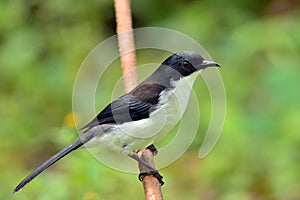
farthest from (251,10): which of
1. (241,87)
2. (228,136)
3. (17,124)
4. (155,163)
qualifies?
(155,163)

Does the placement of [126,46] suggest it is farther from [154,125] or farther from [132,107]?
[154,125]

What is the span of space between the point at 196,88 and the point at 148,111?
1898 mm

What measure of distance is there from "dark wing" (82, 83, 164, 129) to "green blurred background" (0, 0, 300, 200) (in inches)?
9.0

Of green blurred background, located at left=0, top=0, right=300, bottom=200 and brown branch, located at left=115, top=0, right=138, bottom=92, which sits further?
green blurred background, located at left=0, top=0, right=300, bottom=200

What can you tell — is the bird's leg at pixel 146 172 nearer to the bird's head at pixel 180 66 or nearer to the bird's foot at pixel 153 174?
the bird's foot at pixel 153 174

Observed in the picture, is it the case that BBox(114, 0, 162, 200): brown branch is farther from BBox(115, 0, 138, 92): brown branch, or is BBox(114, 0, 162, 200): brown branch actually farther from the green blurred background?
the green blurred background

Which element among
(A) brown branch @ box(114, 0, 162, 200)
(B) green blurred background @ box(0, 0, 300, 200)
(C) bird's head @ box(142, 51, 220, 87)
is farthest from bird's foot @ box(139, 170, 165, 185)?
(C) bird's head @ box(142, 51, 220, 87)

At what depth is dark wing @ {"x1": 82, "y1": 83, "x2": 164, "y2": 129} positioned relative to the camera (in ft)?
11.5

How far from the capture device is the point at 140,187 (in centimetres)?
422

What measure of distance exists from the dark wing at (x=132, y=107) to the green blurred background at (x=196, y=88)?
0.23 metres

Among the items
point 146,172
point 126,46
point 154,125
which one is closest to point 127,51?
point 126,46

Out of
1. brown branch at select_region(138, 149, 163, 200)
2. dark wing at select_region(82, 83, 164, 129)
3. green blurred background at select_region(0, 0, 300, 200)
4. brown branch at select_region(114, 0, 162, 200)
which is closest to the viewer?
brown branch at select_region(138, 149, 163, 200)

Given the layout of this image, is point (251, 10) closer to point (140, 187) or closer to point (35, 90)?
point (35, 90)

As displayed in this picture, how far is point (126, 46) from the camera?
12.1 ft
